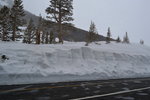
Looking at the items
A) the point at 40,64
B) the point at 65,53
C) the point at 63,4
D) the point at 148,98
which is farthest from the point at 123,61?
the point at 63,4

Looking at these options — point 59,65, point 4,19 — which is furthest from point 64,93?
point 4,19

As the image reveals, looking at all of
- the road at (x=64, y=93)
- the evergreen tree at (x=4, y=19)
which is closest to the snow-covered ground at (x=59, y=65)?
the road at (x=64, y=93)

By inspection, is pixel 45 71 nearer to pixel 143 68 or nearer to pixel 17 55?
pixel 17 55

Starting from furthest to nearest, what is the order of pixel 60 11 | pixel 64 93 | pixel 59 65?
pixel 60 11 < pixel 59 65 < pixel 64 93

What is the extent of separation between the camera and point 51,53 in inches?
648

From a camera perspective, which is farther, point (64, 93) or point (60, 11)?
point (60, 11)

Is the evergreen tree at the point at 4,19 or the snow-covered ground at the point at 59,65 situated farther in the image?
the evergreen tree at the point at 4,19

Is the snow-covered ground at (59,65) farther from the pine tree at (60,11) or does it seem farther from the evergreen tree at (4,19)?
the evergreen tree at (4,19)

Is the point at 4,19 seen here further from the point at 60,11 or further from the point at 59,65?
the point at 59,65

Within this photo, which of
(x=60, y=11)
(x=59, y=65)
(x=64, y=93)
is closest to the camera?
(x=64, y=93)

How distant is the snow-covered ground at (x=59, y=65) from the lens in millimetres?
12578

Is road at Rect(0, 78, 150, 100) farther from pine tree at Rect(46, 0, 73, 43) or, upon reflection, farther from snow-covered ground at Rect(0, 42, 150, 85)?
pine tree at Rect(46, 0, 73, 43)

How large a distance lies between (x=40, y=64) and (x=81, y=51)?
230 inches

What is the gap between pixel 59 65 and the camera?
632 inches
